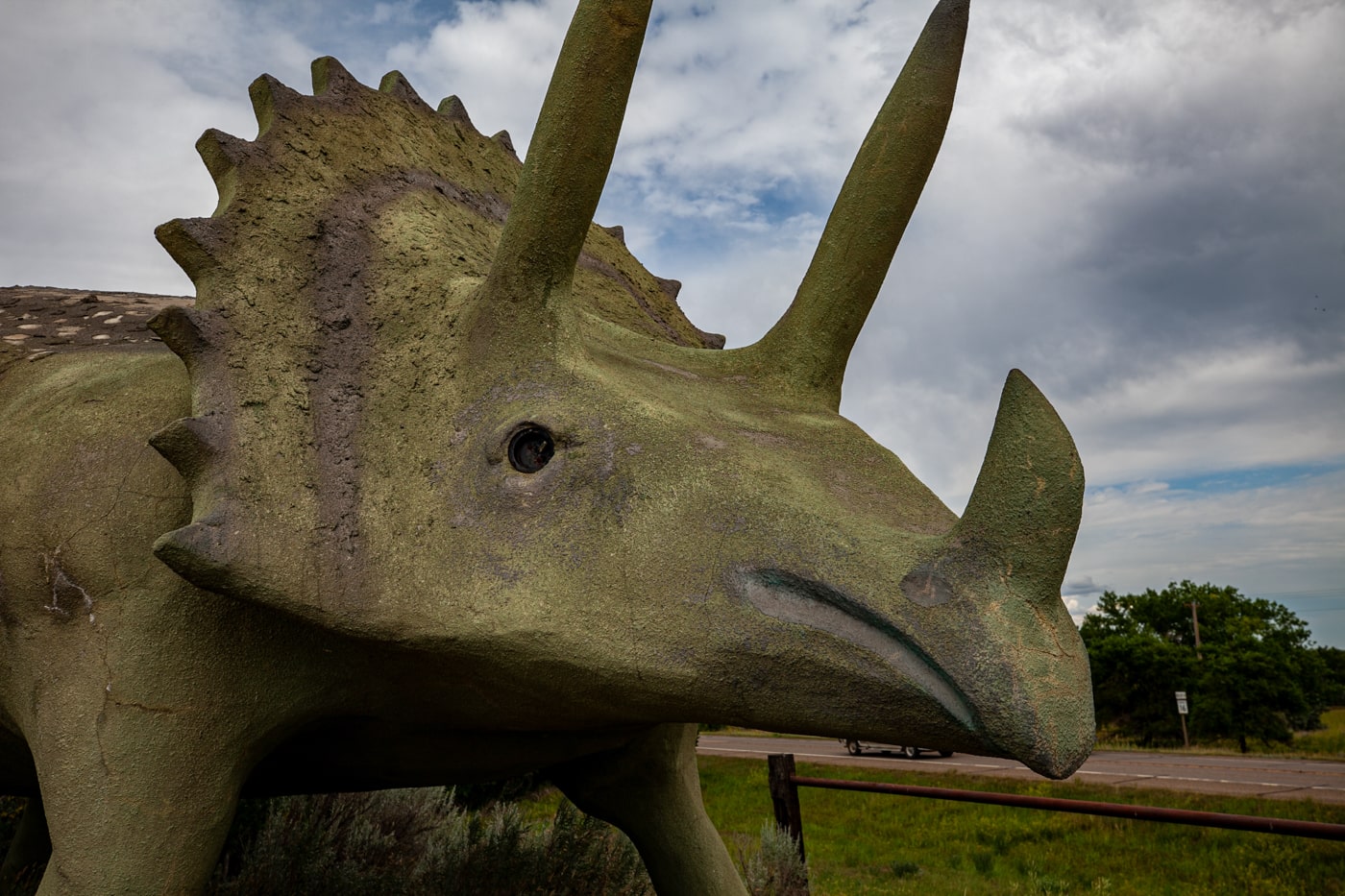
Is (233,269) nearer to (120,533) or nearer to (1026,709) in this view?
(120,533)

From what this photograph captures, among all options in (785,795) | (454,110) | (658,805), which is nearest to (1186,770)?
(785,795)

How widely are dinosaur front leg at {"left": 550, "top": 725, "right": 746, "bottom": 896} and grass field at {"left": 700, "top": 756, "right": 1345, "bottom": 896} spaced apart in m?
2.90

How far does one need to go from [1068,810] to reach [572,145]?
299 cm

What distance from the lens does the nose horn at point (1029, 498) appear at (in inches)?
59.4

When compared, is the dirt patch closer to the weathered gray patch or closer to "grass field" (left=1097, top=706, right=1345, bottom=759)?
the weathered gray patch

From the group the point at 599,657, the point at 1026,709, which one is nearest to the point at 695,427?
the point at 599,657

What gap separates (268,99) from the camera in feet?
8.48

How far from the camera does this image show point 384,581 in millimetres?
1924

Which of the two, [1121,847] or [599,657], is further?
[1121,847]

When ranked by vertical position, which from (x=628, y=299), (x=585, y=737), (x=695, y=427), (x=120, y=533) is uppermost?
(x=628, y=299)

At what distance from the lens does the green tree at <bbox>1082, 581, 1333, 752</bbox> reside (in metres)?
21.7

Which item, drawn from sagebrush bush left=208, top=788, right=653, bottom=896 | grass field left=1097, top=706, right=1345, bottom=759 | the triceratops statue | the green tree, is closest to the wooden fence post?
sagebrush bush left=208, top=788, right=653, bottom=896

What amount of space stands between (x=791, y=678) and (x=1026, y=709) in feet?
1.16

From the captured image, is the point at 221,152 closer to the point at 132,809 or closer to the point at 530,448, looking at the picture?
the point at 530,448
